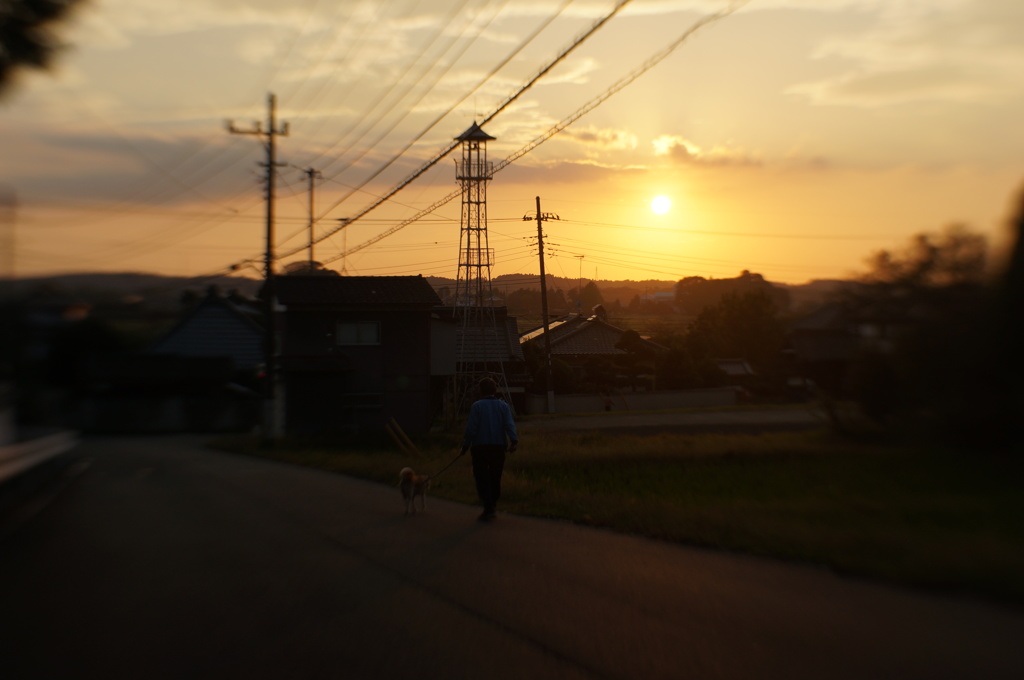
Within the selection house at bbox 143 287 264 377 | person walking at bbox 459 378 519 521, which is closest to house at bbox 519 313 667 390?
person walking at bbox 459 378 519 521

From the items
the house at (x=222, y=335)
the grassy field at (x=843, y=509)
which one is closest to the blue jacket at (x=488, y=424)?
the grassy field at (x=843, y=509)

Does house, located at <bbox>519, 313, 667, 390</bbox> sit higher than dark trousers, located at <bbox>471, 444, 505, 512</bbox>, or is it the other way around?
house, located at <bbox>519, 313, 667, 390</bbox>

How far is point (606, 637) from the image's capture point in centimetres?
548

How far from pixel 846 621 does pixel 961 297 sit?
9.70 feet

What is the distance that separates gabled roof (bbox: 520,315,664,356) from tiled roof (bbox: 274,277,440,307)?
8465 mm

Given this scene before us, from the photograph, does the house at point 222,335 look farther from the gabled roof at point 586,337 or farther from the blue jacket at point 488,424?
the blue jacket at point 488,424

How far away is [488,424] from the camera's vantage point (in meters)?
10.5

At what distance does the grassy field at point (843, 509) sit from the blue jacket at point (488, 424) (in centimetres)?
149

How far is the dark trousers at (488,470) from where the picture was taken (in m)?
10.6

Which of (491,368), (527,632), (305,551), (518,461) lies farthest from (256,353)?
(527,632)

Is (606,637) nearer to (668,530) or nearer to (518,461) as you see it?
(668,530)

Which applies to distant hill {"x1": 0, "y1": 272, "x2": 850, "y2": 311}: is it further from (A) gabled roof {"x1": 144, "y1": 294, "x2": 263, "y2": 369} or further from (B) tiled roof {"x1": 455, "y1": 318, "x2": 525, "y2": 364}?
(A) gabled roof {"x1": 144, "y1": 294, "x2": 263, "y2": 369}

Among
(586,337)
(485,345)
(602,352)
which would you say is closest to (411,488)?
(602,352)

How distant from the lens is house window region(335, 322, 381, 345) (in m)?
37.2
